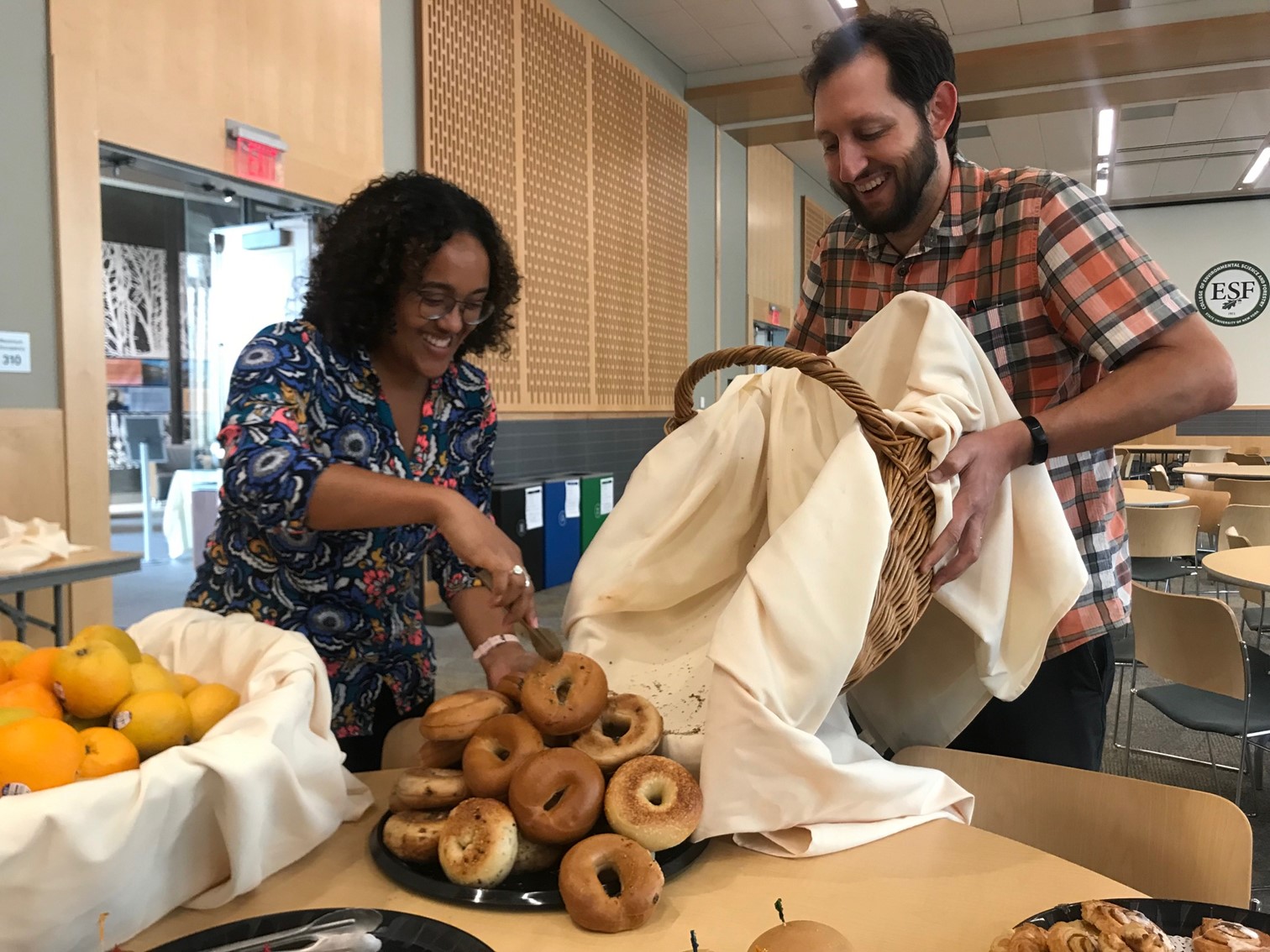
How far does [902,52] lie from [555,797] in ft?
4.13

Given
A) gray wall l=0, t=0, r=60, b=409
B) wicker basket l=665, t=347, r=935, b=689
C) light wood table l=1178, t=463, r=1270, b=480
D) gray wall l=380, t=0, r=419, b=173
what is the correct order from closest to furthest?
1. wicker basket l=665, t=347, r=935, b=689
2. gray wall l=0, t=0, r=60, b=409
3. gray wall l=380, t=0, r=419, b=173
4. light wood table l=1178, t=463, r=1270, b=480

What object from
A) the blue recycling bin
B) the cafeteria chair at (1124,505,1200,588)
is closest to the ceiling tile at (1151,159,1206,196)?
the cafeteria chair at (1124,505,1200,588)

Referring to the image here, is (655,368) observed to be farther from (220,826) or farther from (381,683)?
(220,826)

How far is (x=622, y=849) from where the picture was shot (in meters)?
0.84

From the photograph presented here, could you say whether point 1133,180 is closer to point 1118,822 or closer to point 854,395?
point 1118,822

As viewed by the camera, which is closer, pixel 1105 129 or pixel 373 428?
pixel 373 428

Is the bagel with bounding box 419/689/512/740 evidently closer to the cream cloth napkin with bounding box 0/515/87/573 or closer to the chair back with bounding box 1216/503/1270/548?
the cream cloth napkin with bounding box 0/515/87/573

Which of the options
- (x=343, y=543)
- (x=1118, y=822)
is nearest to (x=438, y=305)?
(x=343, y=543)

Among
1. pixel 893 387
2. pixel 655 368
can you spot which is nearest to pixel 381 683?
pixel 893 387

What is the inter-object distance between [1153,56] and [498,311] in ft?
21.4

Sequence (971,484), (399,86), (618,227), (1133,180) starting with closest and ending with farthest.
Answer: (971,484) → (399,86) → (618,227) → (1133,180)

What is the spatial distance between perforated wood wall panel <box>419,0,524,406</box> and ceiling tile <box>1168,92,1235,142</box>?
6.25 m

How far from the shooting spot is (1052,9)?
246 inches

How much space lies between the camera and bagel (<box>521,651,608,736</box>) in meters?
0.94
